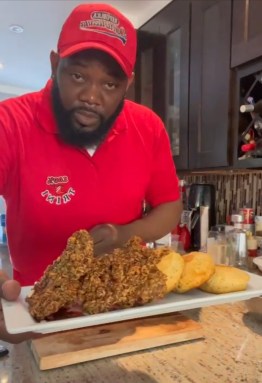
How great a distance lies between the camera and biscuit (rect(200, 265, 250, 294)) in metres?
0.58

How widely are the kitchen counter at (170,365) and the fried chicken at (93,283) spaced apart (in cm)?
12

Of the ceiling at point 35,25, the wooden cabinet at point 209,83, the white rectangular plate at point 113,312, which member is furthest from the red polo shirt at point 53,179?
the ceiling at point 35,25

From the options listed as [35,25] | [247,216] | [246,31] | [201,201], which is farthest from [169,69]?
[35,25]

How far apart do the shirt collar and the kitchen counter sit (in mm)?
508

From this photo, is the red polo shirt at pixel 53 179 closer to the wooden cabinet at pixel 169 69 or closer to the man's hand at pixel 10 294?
the man's hand at pixel 10 294

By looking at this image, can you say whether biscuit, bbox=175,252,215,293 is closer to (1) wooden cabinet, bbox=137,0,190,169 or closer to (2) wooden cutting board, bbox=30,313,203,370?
(2) wooden cutting board, bbox=30,313,203,370

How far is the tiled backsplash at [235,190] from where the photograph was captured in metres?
1.86

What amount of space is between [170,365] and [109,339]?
0.35 ft

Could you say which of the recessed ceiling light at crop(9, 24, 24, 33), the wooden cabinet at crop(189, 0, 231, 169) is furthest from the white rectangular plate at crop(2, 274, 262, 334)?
the recessed ceiling light at crop(9, 24, 24, 33)

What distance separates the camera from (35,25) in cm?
250

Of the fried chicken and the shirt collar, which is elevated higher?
the shirt collar

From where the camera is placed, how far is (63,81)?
2.72 ft

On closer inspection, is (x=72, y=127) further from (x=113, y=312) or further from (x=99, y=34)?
(x=113, y=312)

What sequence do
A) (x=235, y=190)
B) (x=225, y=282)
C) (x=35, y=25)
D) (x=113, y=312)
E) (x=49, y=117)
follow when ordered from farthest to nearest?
1. (x=35, y=25)
2. (x=235, y=190)
3. (x=49, y=117)
4. (x=225, y=282)
5. (x=113, y=312)
